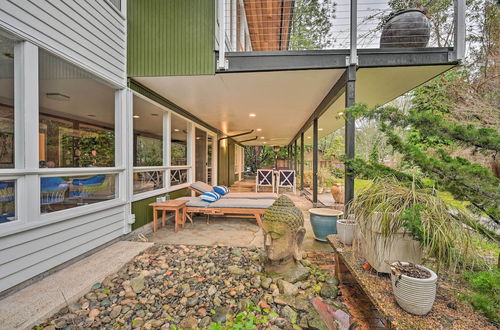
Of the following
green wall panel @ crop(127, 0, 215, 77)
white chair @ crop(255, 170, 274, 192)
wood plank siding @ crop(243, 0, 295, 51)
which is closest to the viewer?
green wall panel @ crop(127, 0, 215, 77)

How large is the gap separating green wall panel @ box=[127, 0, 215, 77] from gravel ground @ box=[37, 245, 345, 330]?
2.75 metres

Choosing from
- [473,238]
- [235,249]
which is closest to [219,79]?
[235,249]

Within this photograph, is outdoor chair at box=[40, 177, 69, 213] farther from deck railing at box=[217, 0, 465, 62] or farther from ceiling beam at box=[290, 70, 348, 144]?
ceiling beam at box=[290, 70, 348, 144]

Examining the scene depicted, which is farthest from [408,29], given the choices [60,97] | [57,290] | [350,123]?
[60,97]

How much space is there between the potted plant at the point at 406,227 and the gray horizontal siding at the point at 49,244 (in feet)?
9.70

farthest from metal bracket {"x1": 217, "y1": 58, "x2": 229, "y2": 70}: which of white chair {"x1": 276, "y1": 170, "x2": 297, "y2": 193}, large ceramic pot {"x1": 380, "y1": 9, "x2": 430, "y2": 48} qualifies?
white chair {"x1": 276, "y1": 170, "x2": 297, "y2": 193}

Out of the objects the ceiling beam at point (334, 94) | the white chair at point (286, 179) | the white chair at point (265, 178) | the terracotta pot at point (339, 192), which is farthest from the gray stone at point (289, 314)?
the white chair at point (265, 178)

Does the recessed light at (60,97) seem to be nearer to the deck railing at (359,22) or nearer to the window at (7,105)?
the window at (7,105)

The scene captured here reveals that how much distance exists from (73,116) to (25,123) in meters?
4.34

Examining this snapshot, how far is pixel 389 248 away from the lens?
1427 millimetres

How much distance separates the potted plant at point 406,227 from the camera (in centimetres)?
121

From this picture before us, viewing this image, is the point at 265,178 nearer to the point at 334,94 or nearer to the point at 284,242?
the point at 334,94

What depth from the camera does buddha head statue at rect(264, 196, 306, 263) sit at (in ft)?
7.07

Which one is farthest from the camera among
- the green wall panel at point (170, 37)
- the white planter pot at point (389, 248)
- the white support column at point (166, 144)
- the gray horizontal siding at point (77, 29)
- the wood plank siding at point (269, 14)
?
the wood plank siding at point (269, 14)
